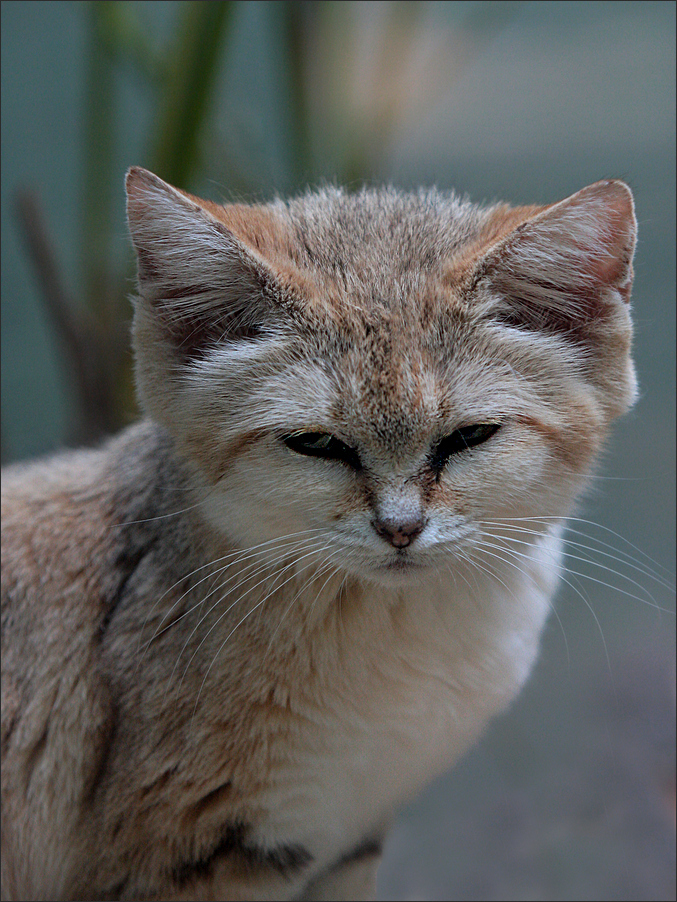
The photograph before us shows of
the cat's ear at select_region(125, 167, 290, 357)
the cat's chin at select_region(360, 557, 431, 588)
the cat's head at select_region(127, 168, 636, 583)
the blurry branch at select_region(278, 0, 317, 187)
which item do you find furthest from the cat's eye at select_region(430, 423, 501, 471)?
the blurry branch at select_region(278, 0, 317, 187)

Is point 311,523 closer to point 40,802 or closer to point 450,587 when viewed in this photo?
point 450,587

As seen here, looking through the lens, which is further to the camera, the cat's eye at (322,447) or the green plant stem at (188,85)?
the green plant stem at (188,85)

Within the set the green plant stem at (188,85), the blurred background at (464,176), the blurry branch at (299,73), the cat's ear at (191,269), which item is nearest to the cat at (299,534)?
the cat's ear at (191,269)

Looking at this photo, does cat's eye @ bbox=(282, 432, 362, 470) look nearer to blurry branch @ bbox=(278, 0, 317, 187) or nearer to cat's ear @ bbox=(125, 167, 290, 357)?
cat's ear @ bbox=(125, 167, 290, 357)

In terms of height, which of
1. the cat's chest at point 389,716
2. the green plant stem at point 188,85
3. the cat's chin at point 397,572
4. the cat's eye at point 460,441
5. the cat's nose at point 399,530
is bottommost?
the cat's chest at point 389,716

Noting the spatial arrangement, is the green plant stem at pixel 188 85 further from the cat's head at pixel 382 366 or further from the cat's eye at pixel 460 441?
the cat's eye at pixel 460 441

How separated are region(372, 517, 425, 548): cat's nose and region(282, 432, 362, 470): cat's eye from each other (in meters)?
0.09

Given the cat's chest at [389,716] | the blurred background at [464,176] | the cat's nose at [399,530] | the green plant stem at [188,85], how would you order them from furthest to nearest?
the green plant stem at [188,85]
the blurred background at [464,176]
the cat's chest at [389,716]
the cat's nose at [399,530]

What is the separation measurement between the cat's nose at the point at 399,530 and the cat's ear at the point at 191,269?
13.3 inches

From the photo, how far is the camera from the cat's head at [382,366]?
1.13 meters

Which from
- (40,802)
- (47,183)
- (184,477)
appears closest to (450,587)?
(184,477)

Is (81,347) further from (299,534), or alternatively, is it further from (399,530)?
(399,530)

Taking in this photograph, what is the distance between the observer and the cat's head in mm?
1133

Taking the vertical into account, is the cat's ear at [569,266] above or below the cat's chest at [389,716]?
above
